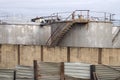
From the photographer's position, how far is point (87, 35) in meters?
31.3

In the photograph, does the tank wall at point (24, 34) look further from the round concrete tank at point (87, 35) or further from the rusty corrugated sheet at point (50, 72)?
the rusty corrugated sheet at point (50, 72)

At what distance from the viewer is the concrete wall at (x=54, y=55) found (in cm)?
2438

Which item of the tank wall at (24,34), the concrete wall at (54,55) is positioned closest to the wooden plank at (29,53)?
the concrete wall at (54,55)

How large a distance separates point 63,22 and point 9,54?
27.6 ft

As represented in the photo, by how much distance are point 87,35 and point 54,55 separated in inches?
282

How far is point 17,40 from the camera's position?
131 feet

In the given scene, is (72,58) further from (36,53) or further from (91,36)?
(91,36)

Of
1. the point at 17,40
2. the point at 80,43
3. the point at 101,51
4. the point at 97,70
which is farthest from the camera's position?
the point at 17,40

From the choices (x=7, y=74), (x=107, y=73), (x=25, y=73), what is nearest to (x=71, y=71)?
(x=107, y=73)

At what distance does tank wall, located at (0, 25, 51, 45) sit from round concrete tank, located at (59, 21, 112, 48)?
29.4ft

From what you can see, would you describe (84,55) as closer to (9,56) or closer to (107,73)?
(9,56)

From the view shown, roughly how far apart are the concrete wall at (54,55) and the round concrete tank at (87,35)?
6.58m

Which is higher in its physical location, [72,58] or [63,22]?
[63,22]

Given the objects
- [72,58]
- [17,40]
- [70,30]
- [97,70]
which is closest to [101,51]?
[72,58]
